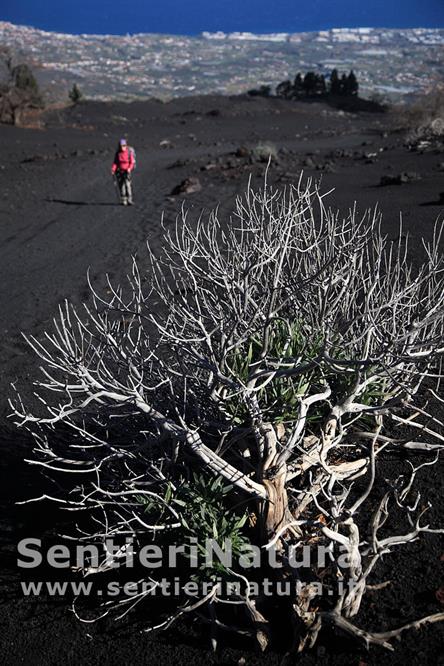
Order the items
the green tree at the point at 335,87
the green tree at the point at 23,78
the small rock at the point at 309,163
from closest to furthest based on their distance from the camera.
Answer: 1. the small rock at the point at 309,163
2. the green tree at the point at 23,78
3. the green tree at the point at 335,87

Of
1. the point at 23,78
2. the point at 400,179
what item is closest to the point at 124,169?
the point at 400,179

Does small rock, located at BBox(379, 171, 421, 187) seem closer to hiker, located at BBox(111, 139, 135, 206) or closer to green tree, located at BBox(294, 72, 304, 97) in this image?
hiker, located at BBox(111, 139, 135, 206)

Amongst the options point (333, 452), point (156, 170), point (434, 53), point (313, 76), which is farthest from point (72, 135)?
point (434, 53)

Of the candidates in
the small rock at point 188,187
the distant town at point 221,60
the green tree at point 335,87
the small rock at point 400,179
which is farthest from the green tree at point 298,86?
the small rock at point 400,179

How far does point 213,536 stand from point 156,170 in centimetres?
1553

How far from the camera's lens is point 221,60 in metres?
87.8

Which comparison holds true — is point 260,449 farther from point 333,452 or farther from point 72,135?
point 72,135

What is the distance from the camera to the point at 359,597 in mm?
2859

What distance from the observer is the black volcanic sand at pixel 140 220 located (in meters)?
3.00

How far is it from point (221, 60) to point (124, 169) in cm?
8162

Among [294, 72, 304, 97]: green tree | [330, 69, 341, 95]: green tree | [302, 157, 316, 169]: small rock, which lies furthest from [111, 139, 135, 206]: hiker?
[330, 69, 341, 95]: green tree

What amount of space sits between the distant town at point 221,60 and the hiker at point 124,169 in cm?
2165

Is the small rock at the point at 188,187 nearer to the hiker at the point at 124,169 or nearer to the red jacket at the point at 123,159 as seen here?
the hiker at the point at 124,169

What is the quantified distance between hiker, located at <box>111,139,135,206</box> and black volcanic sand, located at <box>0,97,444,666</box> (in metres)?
0.31
